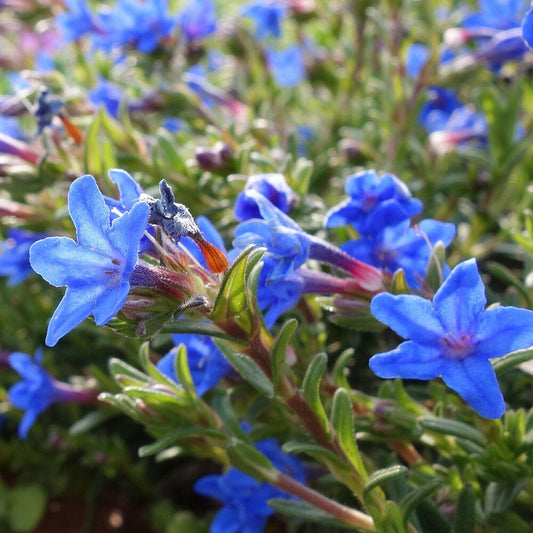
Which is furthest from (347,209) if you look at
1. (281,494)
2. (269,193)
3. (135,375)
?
(281,494)

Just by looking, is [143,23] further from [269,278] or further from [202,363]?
[269,278]

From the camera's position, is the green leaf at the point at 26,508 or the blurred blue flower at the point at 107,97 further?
the blurred blue flower at the point at 107,97

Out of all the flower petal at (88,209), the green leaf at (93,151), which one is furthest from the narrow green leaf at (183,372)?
the green leaf at (93,151)

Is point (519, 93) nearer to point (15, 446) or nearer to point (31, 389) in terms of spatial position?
point (31, 389)

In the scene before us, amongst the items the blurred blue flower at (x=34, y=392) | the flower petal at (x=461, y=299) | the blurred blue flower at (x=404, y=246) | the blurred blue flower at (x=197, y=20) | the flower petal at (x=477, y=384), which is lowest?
the blurred blue flower at (x=34, y=392)

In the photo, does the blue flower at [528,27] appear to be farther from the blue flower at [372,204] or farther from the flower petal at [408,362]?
the flower petal at [408,362]

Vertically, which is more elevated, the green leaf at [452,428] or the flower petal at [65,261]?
the flower petal at [65,261]

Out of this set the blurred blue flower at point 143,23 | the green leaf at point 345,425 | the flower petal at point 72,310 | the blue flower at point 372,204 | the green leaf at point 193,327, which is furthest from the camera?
the blurred blue flower at point 143,23
